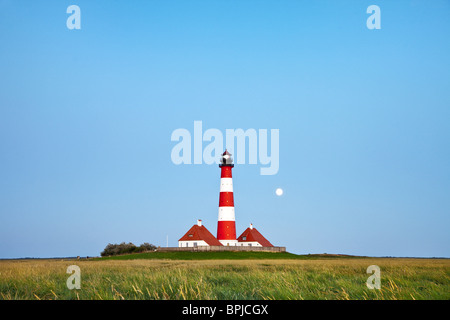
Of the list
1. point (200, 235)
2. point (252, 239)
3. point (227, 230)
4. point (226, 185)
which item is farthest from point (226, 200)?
point (252, 239)

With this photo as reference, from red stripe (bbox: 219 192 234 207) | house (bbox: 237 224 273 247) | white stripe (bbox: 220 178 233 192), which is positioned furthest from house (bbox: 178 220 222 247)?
white stripe (bbox: 220 178 233 192)

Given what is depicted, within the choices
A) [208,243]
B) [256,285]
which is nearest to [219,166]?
[208,243]

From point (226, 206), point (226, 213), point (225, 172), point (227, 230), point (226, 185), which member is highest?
point (225, 172)

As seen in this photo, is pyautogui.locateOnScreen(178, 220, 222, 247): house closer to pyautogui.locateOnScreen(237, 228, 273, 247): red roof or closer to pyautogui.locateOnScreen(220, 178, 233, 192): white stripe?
pyautogui.locateOnScreen(237, 228, 273, 247): red roof

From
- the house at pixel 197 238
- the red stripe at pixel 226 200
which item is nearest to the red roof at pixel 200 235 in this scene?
the house at pixel 197 238

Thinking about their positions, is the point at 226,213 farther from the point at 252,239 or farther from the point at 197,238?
the point at 252,239

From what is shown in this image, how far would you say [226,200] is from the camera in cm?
5788

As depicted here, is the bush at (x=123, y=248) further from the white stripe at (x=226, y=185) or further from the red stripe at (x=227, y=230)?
the white stripe at (x=226, y=185)

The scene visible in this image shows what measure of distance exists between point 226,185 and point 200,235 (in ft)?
28.9

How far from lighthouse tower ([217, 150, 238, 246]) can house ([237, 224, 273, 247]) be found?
545 cm

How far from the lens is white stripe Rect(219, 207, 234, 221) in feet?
190
